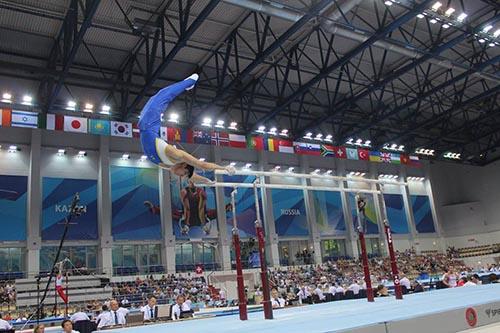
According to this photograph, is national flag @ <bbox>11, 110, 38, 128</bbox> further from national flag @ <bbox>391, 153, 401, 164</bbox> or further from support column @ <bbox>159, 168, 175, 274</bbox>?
national flag @ <bbox>391, 153, 401, 164</bbox>

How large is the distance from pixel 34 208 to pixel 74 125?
21.6ft

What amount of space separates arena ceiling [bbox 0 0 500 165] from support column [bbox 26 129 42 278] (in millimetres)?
2329

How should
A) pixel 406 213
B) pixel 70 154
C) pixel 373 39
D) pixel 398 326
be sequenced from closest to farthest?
pixel 398 326
pixel 373 39
pixel 70 154
pixel 406 213

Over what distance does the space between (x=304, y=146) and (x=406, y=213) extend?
593 inches

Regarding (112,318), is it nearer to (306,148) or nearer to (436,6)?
(306,148)

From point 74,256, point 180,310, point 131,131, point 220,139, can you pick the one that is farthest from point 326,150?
point 74,256

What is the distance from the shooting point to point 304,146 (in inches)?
984

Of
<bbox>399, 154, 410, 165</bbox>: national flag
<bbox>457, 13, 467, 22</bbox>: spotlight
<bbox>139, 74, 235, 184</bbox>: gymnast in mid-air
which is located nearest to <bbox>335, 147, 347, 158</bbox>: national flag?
<bbox>399, 154, 410, 165</bbox>: national flag

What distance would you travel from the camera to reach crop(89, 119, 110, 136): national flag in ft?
58.3

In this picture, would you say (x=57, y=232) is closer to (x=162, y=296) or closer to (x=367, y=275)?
(x=162, y=296)

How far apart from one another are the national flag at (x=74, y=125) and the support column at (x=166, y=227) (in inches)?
330

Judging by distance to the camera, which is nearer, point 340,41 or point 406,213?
point 340,41

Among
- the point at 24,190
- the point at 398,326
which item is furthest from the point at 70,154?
the point at 398,326

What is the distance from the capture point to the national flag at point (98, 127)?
17.8 m
